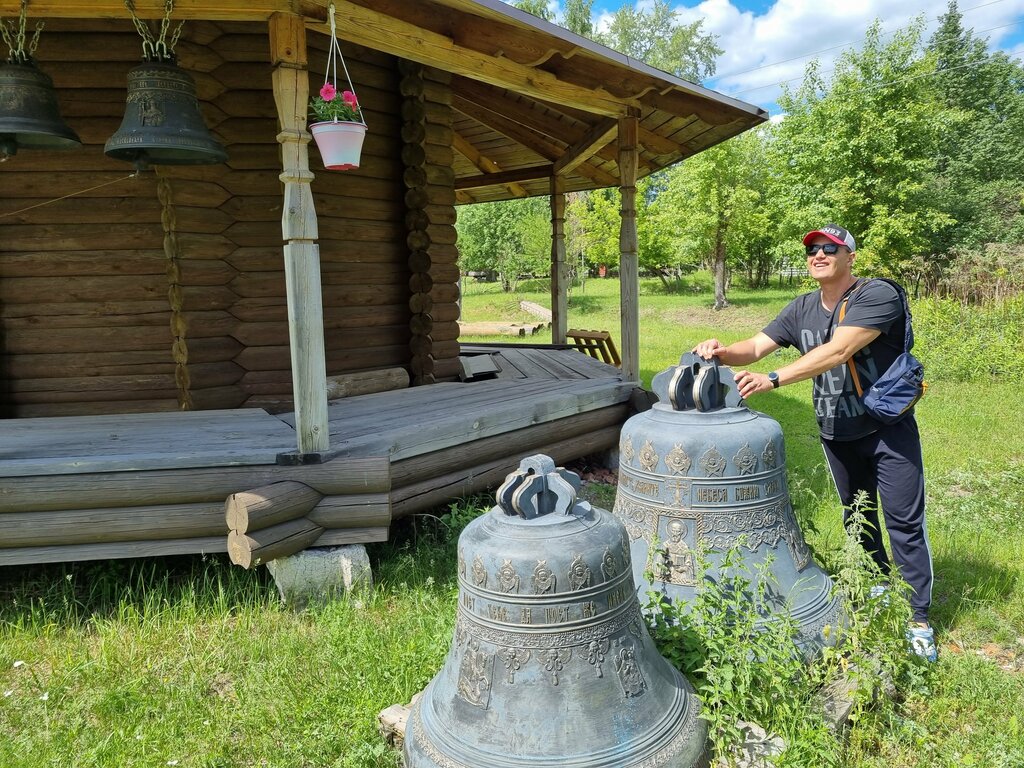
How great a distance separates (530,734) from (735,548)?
1.03 metres

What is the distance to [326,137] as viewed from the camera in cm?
391

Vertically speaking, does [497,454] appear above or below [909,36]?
below

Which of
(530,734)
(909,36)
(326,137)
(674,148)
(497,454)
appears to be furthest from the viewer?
(909,36)

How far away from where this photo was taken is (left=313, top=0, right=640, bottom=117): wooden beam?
14.0 feet

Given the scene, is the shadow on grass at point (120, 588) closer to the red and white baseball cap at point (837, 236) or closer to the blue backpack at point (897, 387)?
the blue backpack at point (897, 387)

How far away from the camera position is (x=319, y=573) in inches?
165

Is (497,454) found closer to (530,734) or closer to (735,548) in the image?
(735,548)

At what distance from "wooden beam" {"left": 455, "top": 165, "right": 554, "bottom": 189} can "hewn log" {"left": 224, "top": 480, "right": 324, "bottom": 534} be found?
679 cm

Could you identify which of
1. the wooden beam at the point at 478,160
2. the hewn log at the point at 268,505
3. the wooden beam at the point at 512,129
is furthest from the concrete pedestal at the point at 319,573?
the wooden beam at the point at 478,160

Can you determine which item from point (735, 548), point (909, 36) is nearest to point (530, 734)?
point (735, 548)

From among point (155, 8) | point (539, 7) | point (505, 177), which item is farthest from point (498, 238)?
point (155, 8)

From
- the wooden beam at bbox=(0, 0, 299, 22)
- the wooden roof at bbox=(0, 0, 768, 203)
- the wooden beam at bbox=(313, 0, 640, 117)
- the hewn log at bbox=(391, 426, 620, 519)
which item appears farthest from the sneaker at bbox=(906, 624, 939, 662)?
the wooden beam at bbox=(0, 0, 299, 22)

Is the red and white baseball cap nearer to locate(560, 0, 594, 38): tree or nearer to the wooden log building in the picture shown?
the wooden log building

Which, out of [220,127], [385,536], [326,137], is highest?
[220,127]
